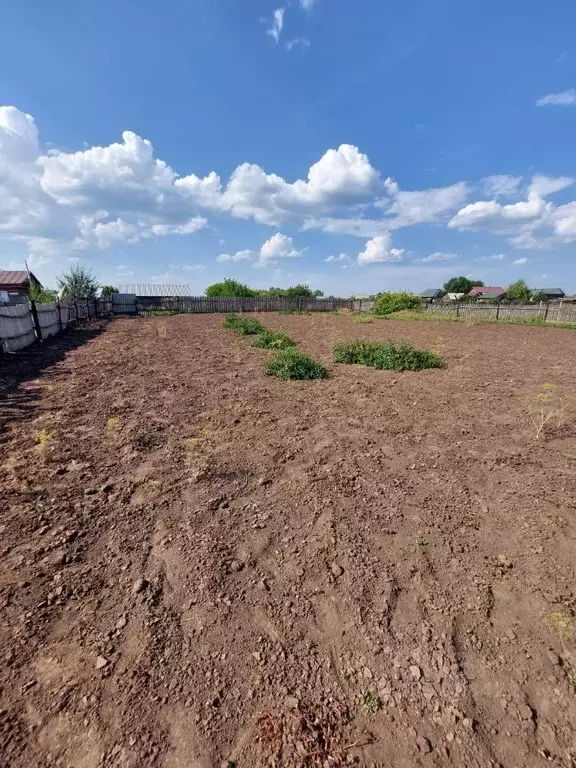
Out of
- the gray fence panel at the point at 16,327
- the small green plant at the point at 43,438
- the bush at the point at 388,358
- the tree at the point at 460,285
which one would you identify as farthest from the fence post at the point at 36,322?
the tree at the point at 460,285

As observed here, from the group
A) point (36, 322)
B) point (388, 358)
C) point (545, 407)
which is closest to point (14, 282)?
point (36, 322)

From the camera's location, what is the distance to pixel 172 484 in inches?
134

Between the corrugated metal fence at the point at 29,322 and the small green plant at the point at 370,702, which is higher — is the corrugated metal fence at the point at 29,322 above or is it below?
above

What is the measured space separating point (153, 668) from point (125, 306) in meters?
33.3

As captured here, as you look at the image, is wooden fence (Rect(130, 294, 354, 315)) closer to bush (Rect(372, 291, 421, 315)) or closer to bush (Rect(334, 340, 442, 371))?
bush (Rect(372, 291, 421, 315))

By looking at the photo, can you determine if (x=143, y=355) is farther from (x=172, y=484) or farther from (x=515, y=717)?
(x=515, y=717)

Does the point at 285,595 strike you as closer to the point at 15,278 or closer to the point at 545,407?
the point at 545,407

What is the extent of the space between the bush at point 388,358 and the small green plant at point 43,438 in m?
6.74

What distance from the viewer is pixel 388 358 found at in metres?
8.96

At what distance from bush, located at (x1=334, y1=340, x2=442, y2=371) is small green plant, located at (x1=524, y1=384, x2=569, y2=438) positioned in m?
2.58

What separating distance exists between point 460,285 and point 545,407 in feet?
340

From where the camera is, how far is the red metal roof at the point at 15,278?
3100 cm

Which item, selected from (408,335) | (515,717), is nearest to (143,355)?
(515,717)

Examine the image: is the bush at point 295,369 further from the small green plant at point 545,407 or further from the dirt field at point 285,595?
the small green plant at point 545,407
